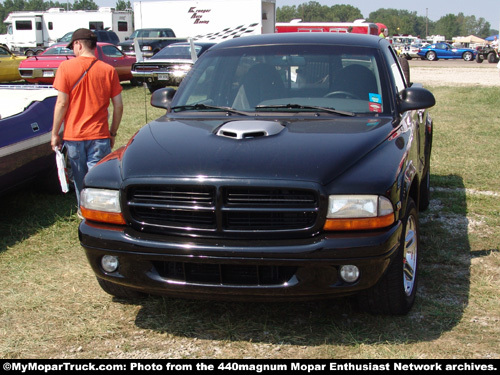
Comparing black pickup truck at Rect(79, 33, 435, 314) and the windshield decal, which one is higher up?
the windshield decal

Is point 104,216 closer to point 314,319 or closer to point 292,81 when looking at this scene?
point 314,319

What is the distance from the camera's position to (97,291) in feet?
13.9

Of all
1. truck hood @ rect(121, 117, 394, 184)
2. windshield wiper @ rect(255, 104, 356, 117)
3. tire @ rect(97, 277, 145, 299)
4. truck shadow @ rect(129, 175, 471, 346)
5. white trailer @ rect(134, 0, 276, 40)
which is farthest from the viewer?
white trailer @ rect(134, 0, 276, 40)

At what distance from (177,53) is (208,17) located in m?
10.6

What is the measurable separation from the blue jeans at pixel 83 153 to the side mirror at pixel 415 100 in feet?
8.40

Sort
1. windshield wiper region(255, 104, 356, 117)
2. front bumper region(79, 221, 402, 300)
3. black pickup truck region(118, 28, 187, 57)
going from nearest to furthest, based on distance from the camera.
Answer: front bumper region(79, 221, 402, 300) → windshield wiper region(255, 104, 356, 117) → black pickup truck region(118, 28, 187, 57)

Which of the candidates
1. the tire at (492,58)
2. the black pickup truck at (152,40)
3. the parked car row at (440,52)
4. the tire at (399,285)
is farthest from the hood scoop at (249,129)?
the parked car row at (440,52)

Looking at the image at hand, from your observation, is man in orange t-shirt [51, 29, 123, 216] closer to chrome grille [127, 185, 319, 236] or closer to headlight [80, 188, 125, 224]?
headlight [80, 188, 125, 224]

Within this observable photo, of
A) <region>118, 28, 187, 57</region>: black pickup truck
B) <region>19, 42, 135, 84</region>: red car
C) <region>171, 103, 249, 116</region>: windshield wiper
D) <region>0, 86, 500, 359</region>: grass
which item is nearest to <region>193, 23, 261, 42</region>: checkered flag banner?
<region>118, 28, 187, 57</region>: black pickup truck

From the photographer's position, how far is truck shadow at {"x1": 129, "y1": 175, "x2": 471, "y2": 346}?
3.46m

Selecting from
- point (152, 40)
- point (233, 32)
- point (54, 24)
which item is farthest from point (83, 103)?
point (54, 24)

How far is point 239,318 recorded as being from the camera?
12.2 ft

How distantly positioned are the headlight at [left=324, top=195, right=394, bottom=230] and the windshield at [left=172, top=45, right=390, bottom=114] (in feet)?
3.82

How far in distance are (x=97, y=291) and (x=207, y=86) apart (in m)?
Result: 1.69
